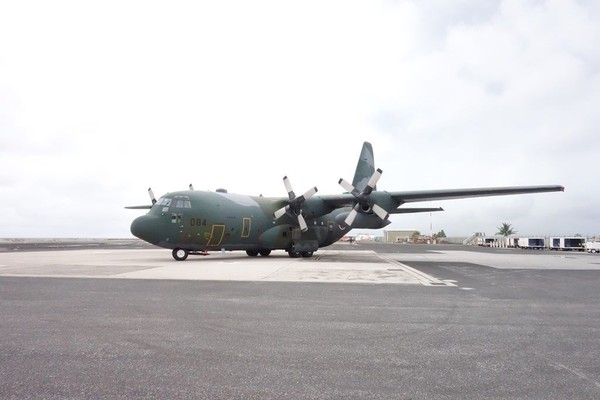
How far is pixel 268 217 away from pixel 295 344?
23.5 metres

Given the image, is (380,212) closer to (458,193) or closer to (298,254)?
(458,193)

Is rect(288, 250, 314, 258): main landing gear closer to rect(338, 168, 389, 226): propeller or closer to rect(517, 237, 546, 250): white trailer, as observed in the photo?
rect(338, 168, 389, 226): propeller

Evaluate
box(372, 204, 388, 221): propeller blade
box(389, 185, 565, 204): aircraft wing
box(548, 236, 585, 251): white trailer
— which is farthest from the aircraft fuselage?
box(548, 236, 585, 251): white trailer

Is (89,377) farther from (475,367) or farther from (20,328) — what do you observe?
(475,367)

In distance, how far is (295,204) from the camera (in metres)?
29.3

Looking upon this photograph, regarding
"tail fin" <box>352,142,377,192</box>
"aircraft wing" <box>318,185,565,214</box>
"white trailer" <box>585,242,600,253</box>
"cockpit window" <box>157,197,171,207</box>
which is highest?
"tail fin" <box>352,142,377,192</box>

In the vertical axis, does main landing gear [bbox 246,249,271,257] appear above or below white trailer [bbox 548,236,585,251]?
below

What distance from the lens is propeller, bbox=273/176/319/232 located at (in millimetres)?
28873

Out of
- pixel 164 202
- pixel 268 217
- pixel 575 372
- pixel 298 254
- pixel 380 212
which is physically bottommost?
pixel 298 254

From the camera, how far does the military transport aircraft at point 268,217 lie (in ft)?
80.8

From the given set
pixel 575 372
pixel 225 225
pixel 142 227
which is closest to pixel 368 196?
pixel 225 225

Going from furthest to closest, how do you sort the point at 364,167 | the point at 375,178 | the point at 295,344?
the point at 364,167, the point at 375,178, the point at 295,344

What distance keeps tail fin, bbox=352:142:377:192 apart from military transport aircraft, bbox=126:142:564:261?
15.6 feet

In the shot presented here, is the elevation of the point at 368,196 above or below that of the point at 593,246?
above
